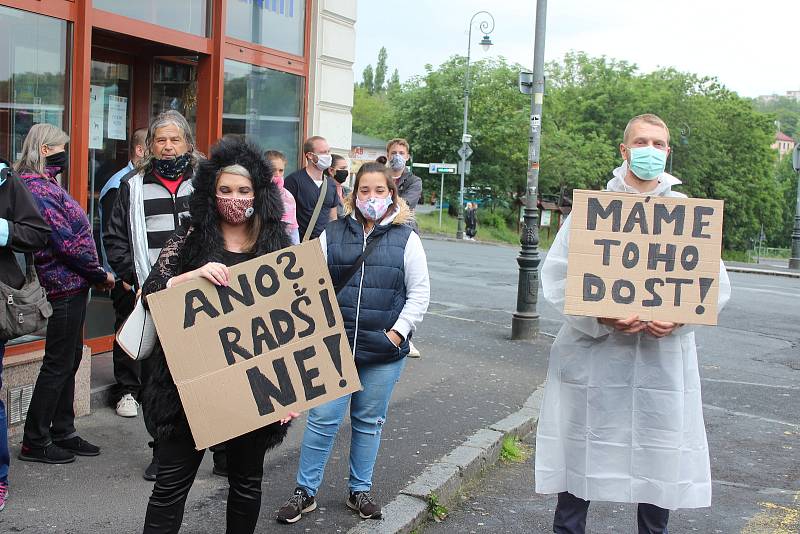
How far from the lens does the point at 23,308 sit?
14.6ft

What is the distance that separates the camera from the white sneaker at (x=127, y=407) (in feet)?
20.5

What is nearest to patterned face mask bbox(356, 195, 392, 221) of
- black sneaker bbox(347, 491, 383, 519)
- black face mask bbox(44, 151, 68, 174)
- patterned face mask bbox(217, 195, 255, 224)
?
patterned face mask bbox(217, 195, 255, 224)

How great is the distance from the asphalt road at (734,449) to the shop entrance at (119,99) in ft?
12.5

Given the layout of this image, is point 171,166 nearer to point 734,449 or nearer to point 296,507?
point 296,507

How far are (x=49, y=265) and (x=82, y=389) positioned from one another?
1246 mm

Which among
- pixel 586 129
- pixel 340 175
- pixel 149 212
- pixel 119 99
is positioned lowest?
pixel 149 212

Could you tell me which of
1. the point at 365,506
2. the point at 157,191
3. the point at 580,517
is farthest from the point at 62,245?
the point at 580,517

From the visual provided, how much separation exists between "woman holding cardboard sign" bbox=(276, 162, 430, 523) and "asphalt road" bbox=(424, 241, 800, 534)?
72cm

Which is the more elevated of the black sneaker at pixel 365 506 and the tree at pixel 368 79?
the tree at pixel 368 79

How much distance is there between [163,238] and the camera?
512 centimetres

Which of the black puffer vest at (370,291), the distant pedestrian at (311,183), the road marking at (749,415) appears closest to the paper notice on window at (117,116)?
the distant pedestrian at (311,183)

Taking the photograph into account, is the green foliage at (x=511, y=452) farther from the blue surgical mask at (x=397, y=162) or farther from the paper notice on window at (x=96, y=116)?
the paper notice on window at (x=96, y=116)

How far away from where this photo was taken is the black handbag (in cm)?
437

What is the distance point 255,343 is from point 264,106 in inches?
224
